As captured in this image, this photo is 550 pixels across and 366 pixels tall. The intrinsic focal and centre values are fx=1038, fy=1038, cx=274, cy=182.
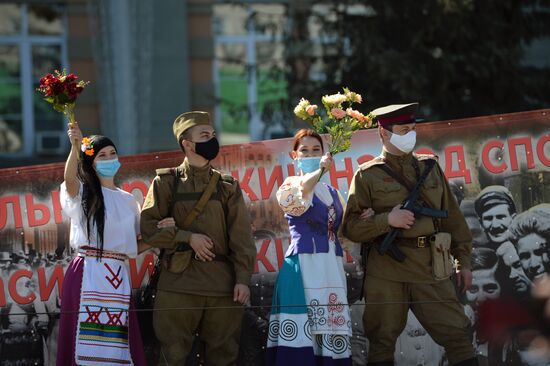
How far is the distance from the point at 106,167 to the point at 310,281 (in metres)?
1.43

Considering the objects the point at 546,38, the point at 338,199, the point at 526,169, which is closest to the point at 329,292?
the point at 338,199

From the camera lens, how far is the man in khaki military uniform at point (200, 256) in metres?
6.25

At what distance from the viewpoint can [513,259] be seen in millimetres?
6996

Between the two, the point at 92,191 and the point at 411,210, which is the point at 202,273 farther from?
the point at 411,210

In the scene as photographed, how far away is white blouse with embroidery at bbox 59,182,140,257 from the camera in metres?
6.31

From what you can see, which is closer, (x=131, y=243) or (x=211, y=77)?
(x=131, y=243)

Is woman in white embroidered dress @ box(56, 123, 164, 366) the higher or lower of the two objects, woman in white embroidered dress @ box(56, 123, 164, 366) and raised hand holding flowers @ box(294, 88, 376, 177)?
the lower

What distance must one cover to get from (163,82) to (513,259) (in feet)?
24.2

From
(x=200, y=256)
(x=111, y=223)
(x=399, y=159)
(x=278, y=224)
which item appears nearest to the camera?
(x=200, y=256)

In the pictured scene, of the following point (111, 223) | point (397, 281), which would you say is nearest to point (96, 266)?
point (111, 223)

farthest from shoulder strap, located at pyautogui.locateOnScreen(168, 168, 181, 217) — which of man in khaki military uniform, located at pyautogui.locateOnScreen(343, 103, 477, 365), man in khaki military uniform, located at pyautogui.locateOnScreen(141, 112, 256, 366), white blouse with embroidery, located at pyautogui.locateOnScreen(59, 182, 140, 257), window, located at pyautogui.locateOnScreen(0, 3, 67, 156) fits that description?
window, located at pyautogui.locateOnScreen(0, 3, 67, 156)

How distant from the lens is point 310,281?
250 inches

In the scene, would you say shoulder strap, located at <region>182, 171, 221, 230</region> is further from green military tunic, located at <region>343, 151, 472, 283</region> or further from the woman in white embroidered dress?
green military tunic, located at <region>343, 151, 472, 283</region>

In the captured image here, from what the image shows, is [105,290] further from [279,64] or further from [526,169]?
[279,64]
